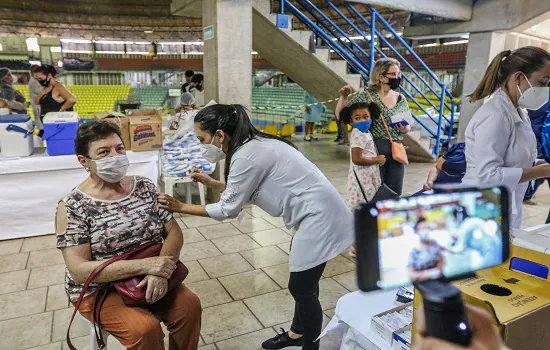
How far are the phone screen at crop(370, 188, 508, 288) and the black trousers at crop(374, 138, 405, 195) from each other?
217 centimetres

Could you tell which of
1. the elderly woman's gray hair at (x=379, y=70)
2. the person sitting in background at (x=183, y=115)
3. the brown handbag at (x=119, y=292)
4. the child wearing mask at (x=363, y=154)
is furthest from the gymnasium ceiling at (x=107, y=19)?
the brown handbag at (x=119, y=292)

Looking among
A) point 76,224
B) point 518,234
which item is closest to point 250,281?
point 76,224

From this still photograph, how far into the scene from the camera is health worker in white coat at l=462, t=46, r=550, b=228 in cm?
161

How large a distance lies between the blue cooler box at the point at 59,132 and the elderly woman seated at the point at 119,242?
1844 mm

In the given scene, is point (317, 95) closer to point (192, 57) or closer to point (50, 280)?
point (50, 280)

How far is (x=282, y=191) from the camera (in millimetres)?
1725

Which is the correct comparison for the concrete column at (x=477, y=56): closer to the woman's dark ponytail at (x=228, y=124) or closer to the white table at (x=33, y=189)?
the woman's dark ponytail at (x=228, y=124)

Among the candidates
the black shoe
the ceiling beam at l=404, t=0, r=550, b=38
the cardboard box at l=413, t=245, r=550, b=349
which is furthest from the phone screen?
the ceiling beam at l=404, t=0, r=550, b=38

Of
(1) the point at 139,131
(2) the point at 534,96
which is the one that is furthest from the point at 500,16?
(1) the point at 139,131

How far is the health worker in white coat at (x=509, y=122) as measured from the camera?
5.28 feet

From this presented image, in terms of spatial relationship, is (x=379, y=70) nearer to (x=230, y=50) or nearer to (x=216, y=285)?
(x=230, y=50)

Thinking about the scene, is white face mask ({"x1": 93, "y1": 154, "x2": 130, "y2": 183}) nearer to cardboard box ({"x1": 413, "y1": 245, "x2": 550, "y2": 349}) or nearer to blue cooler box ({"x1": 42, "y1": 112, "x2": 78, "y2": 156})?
cardboard box ({"x1": 413, "y1": 245, "x2": 550, "y2": 349})

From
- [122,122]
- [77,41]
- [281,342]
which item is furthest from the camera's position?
[77,41]

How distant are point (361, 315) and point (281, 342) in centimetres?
87
